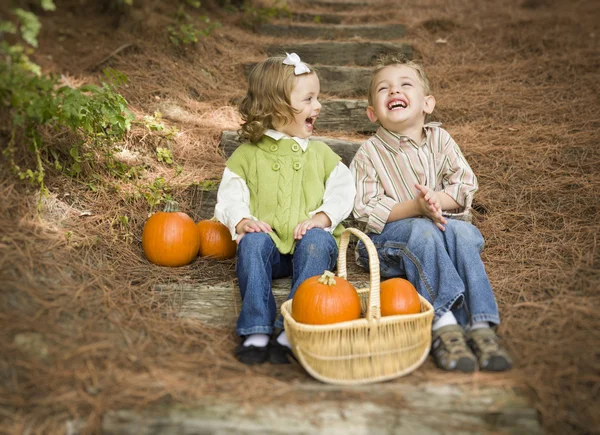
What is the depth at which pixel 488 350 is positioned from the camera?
2.04 m

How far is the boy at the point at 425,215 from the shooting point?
221 cm

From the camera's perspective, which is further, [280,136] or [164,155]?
[164,155]

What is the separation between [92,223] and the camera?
277 centimetres

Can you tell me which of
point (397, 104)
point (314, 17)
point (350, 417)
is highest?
point (314, 17)

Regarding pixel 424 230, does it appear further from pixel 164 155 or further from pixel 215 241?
pixel 164 155

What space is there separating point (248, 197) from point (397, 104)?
3.08ft

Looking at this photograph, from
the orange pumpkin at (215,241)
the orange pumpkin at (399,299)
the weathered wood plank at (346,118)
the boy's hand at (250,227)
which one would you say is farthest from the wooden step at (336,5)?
the orange pumpkin at (399,299)

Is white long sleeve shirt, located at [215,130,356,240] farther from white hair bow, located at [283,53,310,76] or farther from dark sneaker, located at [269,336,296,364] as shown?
dark sneaker, located at [269,336,296,364]

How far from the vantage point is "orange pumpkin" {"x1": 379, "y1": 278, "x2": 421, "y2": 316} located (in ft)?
6.98

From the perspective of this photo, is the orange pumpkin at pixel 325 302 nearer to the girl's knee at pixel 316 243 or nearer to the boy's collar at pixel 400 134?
the girl's knee at pixel 316 243

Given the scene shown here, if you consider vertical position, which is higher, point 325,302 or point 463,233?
point 463,233

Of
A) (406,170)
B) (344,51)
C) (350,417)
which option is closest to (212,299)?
(350,417)

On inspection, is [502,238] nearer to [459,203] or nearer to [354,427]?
[459,203]

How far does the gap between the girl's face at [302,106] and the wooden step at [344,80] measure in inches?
68.9
